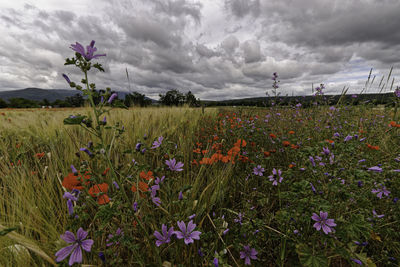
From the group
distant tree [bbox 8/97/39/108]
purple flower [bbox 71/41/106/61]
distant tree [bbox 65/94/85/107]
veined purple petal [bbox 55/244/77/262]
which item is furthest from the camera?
distant tree [bbox 8/97/39/108]

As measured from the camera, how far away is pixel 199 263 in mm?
1043

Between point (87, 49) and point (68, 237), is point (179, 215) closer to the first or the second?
point (68, 237)

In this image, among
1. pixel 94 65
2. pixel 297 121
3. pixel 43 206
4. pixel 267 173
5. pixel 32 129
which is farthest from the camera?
pixel 297 121

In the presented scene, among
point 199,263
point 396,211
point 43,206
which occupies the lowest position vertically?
point 199,263

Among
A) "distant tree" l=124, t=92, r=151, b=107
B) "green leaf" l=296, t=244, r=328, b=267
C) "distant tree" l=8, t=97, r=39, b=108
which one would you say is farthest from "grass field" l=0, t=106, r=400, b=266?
"distant tree" l=8, t=97, r=39, b=108

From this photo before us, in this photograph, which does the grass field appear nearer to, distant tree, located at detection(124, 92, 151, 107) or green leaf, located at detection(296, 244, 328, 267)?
green leaf, located at detection(296, 244, 328, 267)

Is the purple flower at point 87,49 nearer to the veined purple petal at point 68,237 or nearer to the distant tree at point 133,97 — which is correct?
the veined purple petal at point 68,237

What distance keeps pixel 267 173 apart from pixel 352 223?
52.0 inches

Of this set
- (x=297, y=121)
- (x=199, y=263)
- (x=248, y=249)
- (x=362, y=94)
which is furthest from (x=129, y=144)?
(x=362, y=94)

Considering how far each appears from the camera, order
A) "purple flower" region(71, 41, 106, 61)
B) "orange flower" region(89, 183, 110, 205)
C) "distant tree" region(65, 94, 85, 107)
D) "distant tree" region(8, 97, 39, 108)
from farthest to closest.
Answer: "distant tree" region(8, 97, 39, 108), "distant tree" region(65, 94, 85, 107), "orange flower" region(89, 183, 110, 205), "purple flower" region(71, 41, 106, 61)

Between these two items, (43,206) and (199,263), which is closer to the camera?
(199,263)

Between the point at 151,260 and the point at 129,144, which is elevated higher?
the point at 129,144

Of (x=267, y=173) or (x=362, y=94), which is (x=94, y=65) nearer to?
(x=267, y=173)

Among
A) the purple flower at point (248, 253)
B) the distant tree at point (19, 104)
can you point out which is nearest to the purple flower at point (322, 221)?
the purple flower at point (248, 253)
